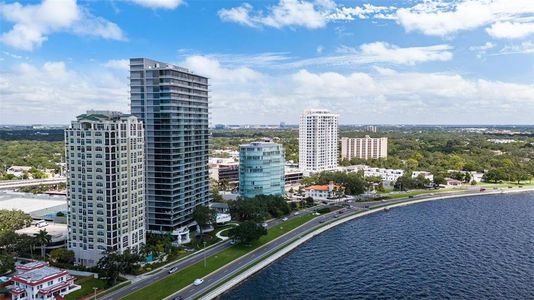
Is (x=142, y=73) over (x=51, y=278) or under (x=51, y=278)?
over

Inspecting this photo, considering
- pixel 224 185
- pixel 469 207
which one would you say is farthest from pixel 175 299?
pixel 469 207

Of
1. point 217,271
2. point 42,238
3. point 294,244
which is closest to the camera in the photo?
point 217,271

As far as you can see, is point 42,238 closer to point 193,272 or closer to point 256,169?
point 193,272

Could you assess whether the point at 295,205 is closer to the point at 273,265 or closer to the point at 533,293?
the point at 273,265

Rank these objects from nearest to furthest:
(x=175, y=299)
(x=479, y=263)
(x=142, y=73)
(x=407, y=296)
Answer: (x=175, y=299) → (x=407, y=296) → (x=479, y=263) → (x=142, y=73)

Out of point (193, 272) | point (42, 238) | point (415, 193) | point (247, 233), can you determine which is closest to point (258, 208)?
point (247, 233)

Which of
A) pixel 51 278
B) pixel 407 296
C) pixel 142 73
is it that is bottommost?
pixel 407 296
